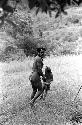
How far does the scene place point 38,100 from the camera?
11789 millimetres

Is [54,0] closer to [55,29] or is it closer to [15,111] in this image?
[15,111]

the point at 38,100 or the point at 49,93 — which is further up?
the point at 38,100

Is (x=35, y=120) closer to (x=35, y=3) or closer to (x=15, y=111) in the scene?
(x=15, y=111)

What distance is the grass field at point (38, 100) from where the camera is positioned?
31.7 ft

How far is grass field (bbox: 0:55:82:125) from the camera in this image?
31.7ft

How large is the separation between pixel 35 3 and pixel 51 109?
621 cm

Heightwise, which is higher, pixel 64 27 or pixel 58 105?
pixel 58 105

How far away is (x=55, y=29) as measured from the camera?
35.8 meters

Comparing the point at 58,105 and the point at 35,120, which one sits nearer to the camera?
the point at 35,120

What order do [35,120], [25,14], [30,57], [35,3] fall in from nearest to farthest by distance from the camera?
[35,3], [35,120], [30,57], [25,14]

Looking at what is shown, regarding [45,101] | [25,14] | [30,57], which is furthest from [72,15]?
[45,101]

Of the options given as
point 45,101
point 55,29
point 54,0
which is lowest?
point 55,29

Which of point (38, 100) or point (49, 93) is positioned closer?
point (38, 100)

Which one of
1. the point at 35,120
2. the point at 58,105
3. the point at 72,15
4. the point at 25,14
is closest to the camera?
the point at 35,120
